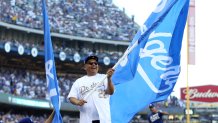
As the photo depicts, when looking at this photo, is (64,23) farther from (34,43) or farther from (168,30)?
(168,30)

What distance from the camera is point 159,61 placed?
7.39 metres

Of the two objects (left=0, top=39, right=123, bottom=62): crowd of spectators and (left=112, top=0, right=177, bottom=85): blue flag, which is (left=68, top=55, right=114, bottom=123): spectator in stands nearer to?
(left=112, top=0, right=177, bottom=85): blue flag

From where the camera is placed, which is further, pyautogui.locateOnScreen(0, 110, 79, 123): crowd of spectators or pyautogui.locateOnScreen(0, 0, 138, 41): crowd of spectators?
pyautogui.locateOnScreen(0, 0, 138, 41): crowd of spectators

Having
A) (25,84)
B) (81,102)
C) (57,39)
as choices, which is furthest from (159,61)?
(57,39)

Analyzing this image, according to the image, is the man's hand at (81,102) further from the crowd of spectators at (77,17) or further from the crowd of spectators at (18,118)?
the crowd of spectators at (77,17)

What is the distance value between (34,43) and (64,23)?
2.72m

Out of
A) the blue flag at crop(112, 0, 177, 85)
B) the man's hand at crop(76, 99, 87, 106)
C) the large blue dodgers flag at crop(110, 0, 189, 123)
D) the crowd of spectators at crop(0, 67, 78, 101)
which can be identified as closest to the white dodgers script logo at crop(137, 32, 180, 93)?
the large blue dodgers flag at crop(110, 0, 189, 123)

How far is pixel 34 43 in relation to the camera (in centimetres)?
4138

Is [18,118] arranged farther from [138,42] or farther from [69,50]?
[138,42]

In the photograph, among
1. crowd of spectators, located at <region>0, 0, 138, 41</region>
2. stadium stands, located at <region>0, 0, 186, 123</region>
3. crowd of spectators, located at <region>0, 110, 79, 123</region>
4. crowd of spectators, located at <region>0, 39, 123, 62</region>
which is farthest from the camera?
crowd of spectators, located at <region>0, 39, 123, 62</region>

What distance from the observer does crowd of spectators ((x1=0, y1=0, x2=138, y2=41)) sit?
124 feet

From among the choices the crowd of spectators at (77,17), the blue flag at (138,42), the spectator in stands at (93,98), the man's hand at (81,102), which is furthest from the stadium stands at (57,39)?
the man's hand at (81,102)

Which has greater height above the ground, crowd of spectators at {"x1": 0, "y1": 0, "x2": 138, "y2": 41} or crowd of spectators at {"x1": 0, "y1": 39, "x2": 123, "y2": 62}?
crowd of spectators at {"x1": 0, "y1": 0, "x2": 138, "y2": 41}

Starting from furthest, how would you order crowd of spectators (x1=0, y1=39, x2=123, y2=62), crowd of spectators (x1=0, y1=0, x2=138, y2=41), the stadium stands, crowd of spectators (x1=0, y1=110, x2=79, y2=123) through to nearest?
crowd of spectators (x1=0, y1=39, x2=123, y2=62), crowd of spectators (x1=0, y1=0, x2=138, y2=41), the stadium stands, crowd of spectators (x1=0, y1=110, x2=79, y2=123)
